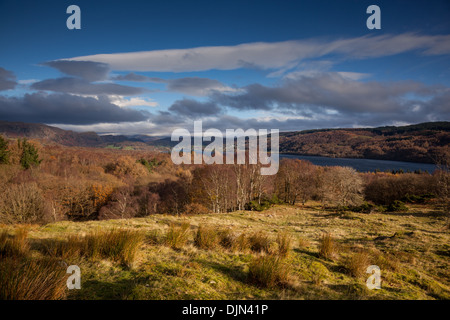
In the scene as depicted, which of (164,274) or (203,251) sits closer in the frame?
(164,274)

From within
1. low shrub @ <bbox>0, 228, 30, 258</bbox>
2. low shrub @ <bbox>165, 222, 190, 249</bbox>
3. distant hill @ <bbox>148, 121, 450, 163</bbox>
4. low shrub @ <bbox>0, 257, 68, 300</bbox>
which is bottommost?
low shrub @ <bbox>165, 222, 190, 249</bbox>

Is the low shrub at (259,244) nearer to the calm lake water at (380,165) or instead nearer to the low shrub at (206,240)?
the low shrub at (206,240)

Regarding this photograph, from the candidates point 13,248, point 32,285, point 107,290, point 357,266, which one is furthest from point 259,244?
point 13,248

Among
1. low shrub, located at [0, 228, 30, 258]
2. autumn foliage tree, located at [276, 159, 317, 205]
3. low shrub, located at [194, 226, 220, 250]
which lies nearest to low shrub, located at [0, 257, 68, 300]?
low shrub, located at [0, 228, 30, 258]

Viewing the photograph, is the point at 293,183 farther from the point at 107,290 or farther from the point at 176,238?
the point at 107,290

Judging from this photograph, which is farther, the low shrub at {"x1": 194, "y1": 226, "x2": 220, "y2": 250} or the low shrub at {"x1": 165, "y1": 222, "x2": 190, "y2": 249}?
the low shrub at {"x1": 194, "y1": 226, "x2": 220, "y2": 250}

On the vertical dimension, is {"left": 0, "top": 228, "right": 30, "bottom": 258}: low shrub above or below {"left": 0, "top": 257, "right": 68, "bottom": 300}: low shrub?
below

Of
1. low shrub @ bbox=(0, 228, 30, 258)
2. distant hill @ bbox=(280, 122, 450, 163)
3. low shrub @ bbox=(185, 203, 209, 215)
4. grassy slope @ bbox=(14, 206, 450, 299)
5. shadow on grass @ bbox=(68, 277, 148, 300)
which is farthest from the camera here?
distant hill @ bbox=(280, 122, 450, 163)

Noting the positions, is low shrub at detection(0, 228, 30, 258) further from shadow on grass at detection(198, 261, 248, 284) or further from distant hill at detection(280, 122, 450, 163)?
distant hill at detection(280, 122, 450, 163)
